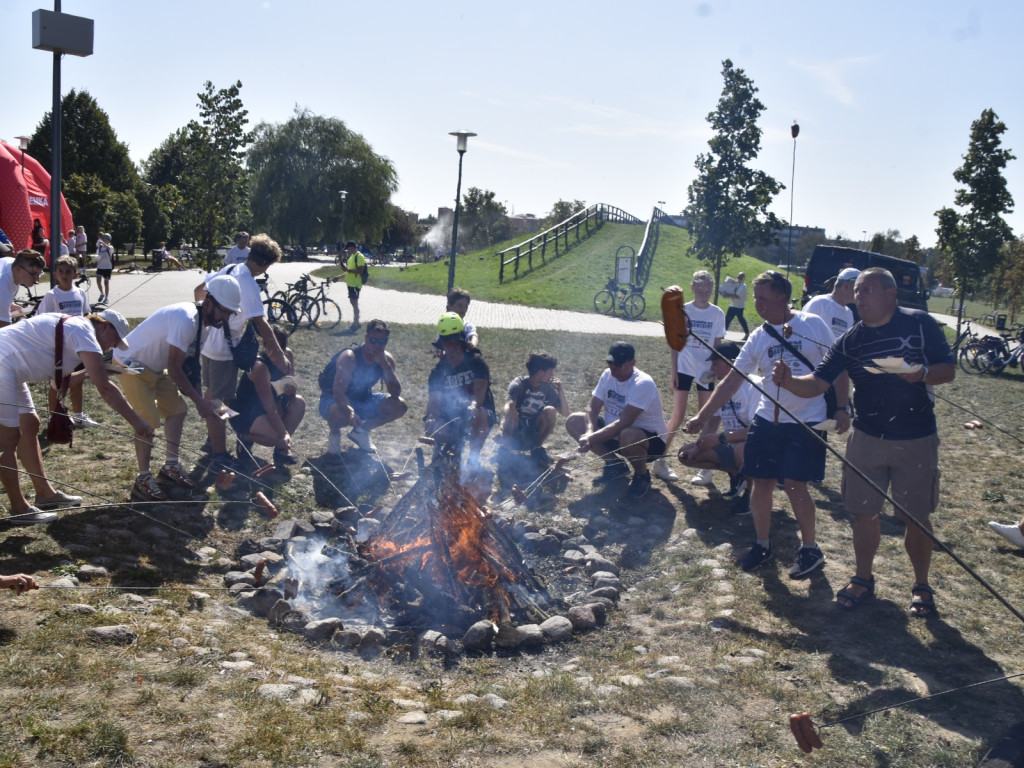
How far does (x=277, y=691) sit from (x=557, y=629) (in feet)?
5.03

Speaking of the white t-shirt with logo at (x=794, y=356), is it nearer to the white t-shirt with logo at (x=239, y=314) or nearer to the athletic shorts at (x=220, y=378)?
the white t-shirt with logo at (x=239, y=314)

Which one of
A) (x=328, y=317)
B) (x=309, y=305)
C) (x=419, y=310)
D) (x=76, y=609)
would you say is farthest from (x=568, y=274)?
(x=76, y=609)

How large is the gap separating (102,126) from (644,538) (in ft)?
146

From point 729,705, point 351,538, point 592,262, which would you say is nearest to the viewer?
point 729,705

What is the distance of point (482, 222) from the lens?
5819 centimetres

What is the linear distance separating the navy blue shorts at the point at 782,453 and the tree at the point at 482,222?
53470mm

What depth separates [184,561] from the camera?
4.78 metres

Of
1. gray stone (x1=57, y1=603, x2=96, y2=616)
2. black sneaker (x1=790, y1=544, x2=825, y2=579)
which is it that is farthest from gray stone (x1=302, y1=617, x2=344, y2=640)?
black sneaker (x1=790, y1=544, x2=825, y2=579)

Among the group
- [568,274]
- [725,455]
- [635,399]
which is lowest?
[725,455]

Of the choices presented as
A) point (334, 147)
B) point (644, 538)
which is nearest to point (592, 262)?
point (334, 147)

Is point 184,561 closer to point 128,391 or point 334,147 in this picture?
point 128,391

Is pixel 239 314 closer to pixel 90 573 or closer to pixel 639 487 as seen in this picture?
pixel 90 573

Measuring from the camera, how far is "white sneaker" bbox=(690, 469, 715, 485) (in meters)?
6.87

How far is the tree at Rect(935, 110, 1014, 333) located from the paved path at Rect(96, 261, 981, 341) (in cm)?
548
